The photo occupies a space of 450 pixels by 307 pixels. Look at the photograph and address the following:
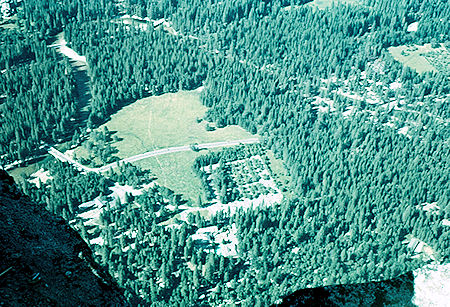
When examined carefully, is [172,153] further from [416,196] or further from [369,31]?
[369,31]

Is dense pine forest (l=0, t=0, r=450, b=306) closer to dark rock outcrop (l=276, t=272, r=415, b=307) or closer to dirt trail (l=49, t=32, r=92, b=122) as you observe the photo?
dirt trail (l=49, t=32, r=92, b=122)

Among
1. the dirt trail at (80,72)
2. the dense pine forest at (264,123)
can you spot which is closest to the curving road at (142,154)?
the dense pine forest at (264,123)

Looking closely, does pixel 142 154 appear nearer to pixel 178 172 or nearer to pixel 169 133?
pixel 178 172

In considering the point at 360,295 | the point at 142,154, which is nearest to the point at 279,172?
the point at 142,154

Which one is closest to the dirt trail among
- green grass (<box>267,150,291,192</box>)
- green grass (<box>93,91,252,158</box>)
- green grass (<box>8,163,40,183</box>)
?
green grass (<box>93,91,252,158</box>)

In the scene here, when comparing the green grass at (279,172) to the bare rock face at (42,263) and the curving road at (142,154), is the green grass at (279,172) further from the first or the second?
the bare rock face at (42,263)

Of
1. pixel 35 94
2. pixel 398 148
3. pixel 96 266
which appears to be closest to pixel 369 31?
pixel 398 148
